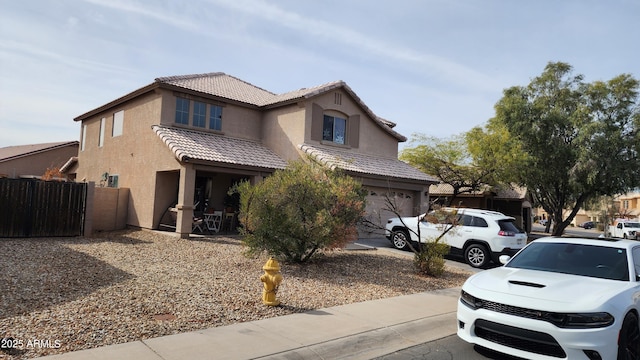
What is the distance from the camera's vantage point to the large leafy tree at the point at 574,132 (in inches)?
960

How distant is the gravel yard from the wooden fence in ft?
2.29

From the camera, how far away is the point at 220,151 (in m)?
16.5

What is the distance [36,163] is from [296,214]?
26.5m

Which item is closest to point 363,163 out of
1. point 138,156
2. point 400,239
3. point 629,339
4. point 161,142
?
point 400,239

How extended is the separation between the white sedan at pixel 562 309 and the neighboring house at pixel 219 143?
32.8 ft

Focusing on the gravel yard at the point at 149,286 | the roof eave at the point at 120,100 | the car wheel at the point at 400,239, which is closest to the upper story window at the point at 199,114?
the roof eave at the point at 120,100

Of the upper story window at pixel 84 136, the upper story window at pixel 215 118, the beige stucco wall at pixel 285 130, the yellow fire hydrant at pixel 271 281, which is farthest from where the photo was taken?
the upper story window at pixel 84 136

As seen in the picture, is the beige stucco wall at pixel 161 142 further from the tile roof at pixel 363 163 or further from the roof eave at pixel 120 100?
the tile roof at pixel 363 163

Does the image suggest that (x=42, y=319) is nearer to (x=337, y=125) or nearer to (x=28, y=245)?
(x=28, y=245)

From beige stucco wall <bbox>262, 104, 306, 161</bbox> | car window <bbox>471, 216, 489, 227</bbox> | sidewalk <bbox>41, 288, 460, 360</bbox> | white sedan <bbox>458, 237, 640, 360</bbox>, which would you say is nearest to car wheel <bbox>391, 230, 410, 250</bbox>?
car window <bbox>471, 216, 489, 227</bbox>

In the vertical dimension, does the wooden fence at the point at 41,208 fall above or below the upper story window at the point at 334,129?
below

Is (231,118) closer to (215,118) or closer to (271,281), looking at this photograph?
(215,118)

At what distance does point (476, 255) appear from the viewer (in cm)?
1366

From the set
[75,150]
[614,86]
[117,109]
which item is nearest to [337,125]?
[117,109]
